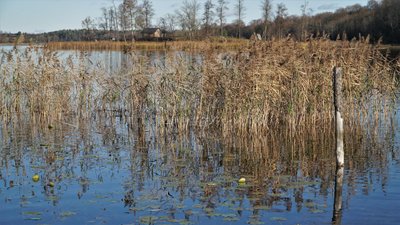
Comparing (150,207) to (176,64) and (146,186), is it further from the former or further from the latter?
(176,64)

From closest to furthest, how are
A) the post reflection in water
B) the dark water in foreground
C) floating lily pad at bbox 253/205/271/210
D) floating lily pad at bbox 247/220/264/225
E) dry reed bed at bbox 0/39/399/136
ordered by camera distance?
floating lily pad at bbox 247/220/264/225 → the post reflection in water → the dark water in foreground → floating lily pad at bbox 253/205/271/210 → dry reed bed at bbox 0/39/399/136

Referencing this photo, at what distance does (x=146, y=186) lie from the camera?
914cm

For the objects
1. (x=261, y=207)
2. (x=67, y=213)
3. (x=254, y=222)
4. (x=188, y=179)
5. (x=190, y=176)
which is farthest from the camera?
(x=190, y=176)

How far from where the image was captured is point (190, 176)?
984 cm

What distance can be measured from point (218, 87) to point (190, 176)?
4509 mm

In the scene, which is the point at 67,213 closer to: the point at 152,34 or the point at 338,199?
the point at 338,199

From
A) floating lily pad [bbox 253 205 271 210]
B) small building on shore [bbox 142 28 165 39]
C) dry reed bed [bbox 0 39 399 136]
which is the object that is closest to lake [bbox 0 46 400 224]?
floating lily pad [bbox 253 205 271 210]

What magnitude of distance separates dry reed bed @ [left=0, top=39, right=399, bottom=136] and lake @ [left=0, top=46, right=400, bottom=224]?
0.57 meters

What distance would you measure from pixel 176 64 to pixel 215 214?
7446mm

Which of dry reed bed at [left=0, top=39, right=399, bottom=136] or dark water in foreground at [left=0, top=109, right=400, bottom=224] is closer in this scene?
dark water in foreground at [left=0, top=109, right=400, bottom=224]

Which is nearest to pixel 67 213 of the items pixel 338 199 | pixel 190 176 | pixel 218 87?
pixel 190 176

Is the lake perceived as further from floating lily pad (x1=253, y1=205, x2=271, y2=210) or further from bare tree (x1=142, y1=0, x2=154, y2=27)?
bare tree (x1=142, y1=0, x2=154, y2=27)

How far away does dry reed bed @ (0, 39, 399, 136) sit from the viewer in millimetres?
13812

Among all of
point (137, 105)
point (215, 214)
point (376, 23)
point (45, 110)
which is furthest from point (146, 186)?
point (376, 23)
